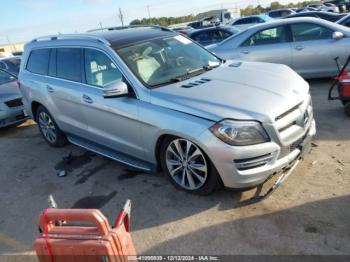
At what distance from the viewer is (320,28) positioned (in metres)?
8.12

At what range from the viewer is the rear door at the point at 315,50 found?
25.9 ft

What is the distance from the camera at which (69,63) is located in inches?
215

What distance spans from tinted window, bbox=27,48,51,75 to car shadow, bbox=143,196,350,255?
12.6 ft

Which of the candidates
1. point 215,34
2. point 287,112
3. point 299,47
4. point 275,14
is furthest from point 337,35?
point 275,14

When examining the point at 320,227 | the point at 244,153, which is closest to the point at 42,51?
the point at 244,153

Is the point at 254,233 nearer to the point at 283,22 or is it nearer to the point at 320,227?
the point at 320,227

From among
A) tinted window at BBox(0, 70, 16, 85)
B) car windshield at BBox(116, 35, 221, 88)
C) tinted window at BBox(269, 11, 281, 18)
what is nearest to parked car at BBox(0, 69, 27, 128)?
tinted window at BBox(0, 70, 16, 85)

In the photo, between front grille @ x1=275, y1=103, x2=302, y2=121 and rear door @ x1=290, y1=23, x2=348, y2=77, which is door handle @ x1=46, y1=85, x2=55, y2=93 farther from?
rear door @ x1=290, y1=23, x2=348, y2=77

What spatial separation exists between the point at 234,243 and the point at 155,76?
2152 mm

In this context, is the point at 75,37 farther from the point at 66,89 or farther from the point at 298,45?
the point at 298,45

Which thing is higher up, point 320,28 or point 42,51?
point 42,51

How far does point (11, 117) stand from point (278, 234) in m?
6.52

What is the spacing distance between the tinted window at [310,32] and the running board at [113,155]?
535 centimetres

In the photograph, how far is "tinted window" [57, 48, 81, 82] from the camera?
5.23 metres
